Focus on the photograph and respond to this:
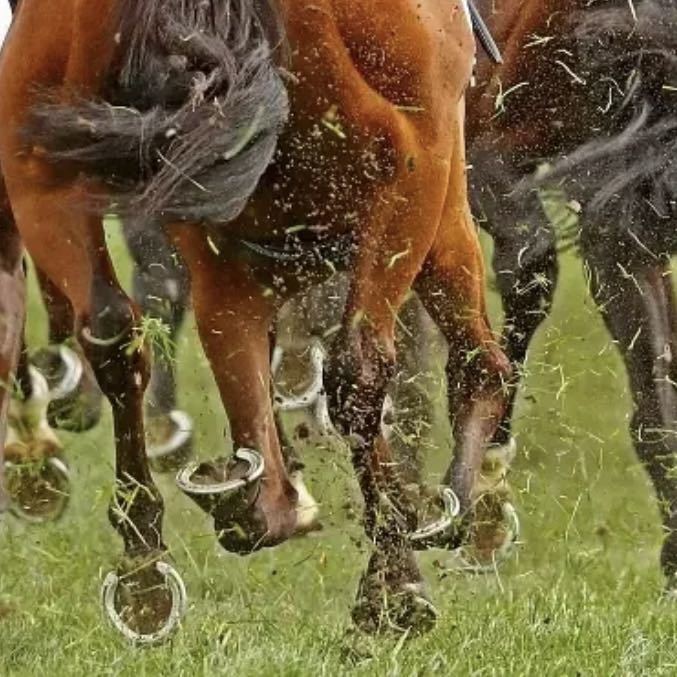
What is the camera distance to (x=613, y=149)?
23.4 ft

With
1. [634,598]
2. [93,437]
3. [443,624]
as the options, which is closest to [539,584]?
[634,598]

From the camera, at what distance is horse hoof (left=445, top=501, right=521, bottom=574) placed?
6.86 metres

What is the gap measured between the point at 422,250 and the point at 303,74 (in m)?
0.50

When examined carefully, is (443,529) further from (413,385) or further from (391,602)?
(413,385)

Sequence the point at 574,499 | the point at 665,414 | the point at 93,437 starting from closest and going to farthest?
1. the point at 665,414
2. the point at 574,499
3. the point at 93,437

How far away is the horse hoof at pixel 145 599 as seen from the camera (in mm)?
5773

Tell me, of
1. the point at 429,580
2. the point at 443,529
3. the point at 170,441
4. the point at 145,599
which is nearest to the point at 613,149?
the point at 429,580

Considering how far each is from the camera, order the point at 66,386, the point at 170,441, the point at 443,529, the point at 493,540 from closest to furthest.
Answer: the point at 443,529 → the point at 493,540 → the point at 66,386 → the point at 170,441

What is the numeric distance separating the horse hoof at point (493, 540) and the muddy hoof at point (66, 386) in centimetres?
139

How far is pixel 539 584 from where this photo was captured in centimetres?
663

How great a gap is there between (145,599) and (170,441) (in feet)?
6.61

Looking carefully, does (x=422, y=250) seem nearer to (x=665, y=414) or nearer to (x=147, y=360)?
(x=147, y=360)

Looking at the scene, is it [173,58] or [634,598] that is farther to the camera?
[634,598]

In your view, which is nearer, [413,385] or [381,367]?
[381,367]
